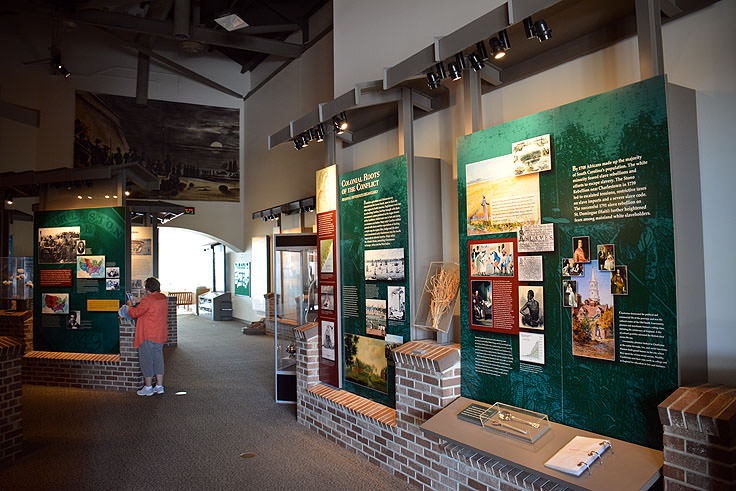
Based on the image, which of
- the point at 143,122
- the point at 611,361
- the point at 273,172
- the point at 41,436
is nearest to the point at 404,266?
the point at 611,361

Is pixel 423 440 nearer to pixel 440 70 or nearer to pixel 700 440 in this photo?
pixel 700 440

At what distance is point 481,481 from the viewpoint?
128 inches

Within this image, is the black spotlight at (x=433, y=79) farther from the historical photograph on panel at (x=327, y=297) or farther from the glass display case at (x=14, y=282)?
the glass display case at (x=14, y=282)

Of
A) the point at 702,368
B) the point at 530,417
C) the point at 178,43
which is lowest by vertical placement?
the point at 530,417

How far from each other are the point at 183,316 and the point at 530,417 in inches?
656

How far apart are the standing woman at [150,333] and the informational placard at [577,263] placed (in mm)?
4792

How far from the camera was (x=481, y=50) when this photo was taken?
11.5 feet

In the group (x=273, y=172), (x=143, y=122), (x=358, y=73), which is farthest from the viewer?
(x=143, y=122)

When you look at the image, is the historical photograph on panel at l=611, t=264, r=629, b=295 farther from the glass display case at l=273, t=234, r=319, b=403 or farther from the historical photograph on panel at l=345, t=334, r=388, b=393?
the glass display case at l=273, t=234, r=319, b=403

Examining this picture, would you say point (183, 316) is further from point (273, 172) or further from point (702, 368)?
point (702, 368)

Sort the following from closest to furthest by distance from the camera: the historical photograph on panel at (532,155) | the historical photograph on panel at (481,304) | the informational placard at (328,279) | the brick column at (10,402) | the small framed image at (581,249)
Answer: the small framed image at (581,249), the historical photograph on panel at (532,155), the historical photograph on panel at (481,304), the brick column at (10,402), the informational placard at (328,279)

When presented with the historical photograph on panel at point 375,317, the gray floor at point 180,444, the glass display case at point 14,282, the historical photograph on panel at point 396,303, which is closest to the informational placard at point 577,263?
the historical photograph on panel at point 396,303

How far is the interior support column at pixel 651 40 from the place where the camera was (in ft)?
8.96

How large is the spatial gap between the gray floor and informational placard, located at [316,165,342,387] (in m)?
0.75
